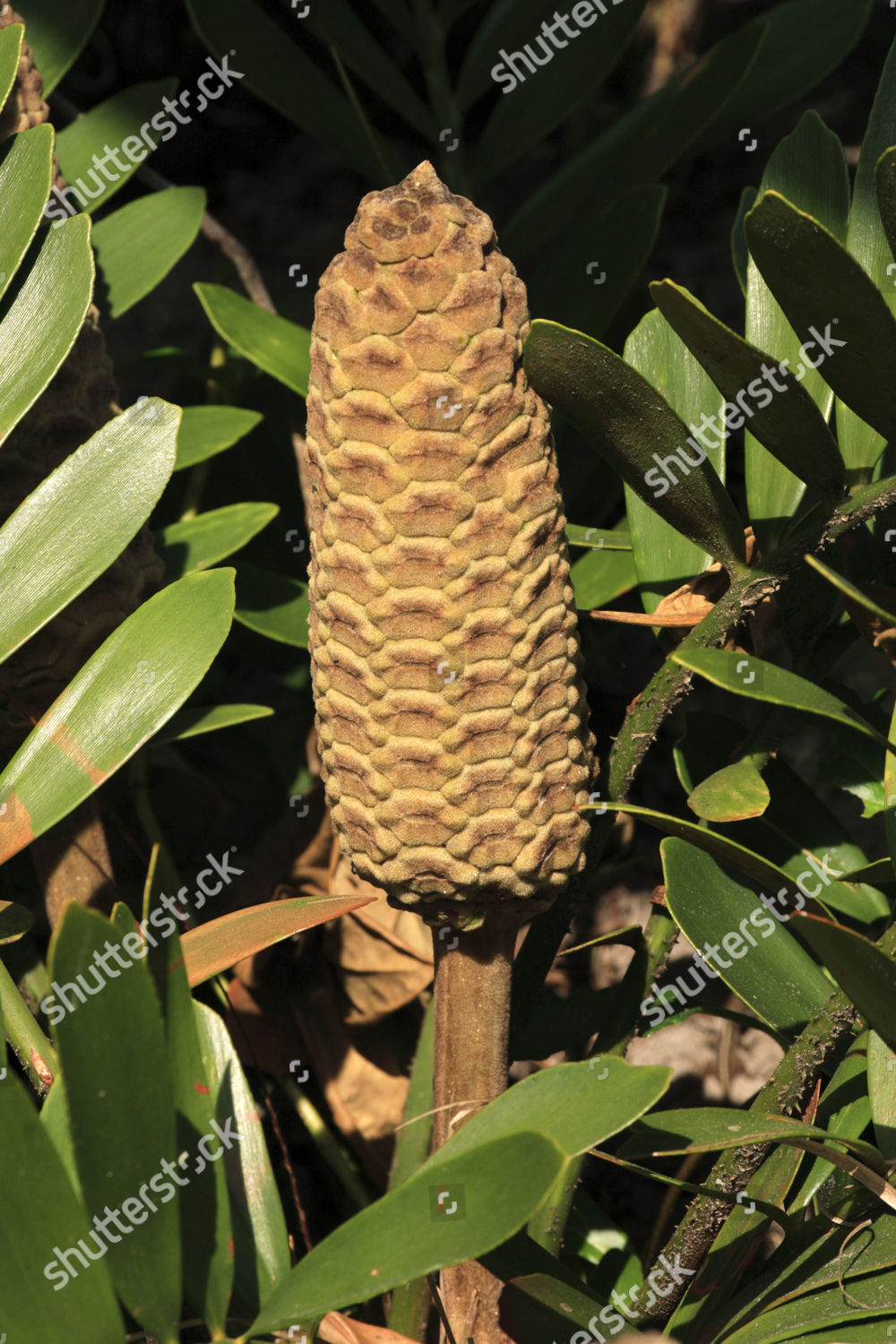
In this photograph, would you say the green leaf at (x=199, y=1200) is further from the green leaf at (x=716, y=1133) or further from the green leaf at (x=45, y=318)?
the green leaf at (x=45, y=318)

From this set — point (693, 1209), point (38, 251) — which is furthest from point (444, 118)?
point (693, 1209)

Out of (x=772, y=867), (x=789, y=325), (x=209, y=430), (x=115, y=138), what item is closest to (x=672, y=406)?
(x=789, y=325)

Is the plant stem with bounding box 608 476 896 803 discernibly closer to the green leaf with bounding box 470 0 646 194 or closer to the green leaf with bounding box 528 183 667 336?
the green leaf with bounding box 528 183 667 336

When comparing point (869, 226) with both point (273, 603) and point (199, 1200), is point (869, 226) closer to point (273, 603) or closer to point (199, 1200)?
point (273, 603)

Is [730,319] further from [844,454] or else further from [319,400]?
[319,400]

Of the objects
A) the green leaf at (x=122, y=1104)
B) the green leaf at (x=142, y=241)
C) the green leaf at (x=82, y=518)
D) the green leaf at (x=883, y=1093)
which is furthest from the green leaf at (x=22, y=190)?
the green leaf at (x=883, y=1093)

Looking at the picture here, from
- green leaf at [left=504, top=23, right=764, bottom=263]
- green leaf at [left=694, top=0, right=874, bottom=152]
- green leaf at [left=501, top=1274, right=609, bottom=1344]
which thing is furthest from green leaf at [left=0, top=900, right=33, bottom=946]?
green leaf at [left=694, top=0, right=874, bottom=152]
